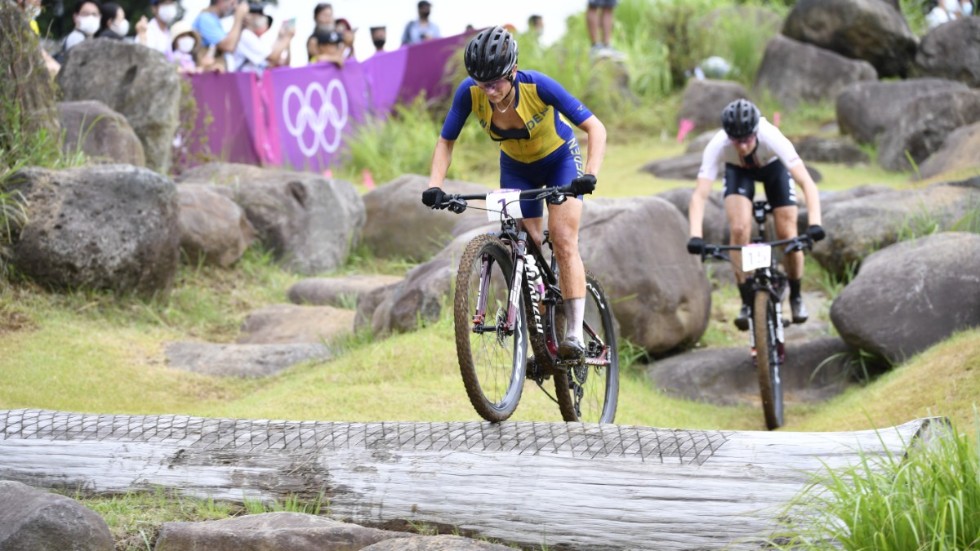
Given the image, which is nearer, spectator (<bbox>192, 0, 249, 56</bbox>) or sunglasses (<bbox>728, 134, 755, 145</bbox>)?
sunglasses (<bbox>728, 134, 755, 145</bbox>)

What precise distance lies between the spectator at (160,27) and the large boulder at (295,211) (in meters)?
1.71

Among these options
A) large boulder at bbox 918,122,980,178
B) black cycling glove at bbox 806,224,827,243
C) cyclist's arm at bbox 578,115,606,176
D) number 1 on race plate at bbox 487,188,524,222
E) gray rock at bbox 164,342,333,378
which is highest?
cyclist's arm at bbox 578,115,606,176

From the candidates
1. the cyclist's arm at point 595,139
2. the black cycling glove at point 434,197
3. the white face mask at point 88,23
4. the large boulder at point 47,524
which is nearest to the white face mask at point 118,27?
the white face mask at point 88,23

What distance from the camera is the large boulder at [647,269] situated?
419 inches

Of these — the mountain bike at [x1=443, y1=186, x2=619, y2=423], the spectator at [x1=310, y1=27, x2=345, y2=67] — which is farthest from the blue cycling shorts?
the spectator at [x1=310, y1=27, x2=345, y2=67]

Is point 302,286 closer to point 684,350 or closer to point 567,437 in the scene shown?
point 684,350

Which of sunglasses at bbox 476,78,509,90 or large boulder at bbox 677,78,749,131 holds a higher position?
sunglasses at bbox 476,78,509,90

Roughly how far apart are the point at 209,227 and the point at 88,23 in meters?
3.49

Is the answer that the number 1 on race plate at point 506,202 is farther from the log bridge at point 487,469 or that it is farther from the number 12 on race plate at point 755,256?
the number 12 on race plate at point 755,256

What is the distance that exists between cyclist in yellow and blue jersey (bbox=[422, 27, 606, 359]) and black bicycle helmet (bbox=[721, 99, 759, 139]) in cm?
261

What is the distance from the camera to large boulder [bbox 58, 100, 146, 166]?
12.3 metres

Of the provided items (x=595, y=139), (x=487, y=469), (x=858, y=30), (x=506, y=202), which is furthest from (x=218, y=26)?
(x=487, y=469)

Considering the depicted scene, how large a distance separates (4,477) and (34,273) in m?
4.64

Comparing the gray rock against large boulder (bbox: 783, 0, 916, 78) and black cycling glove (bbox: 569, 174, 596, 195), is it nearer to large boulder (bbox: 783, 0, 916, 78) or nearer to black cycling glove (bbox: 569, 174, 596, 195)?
black cycling glove (bbox: 569, 174, 596, 195)
